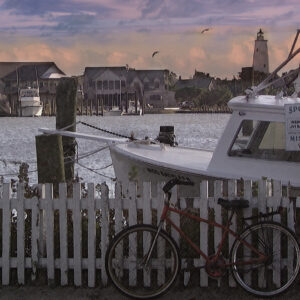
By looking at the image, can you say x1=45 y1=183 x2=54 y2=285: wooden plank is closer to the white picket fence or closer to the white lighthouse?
the white picket fence

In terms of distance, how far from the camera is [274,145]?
12070 mm

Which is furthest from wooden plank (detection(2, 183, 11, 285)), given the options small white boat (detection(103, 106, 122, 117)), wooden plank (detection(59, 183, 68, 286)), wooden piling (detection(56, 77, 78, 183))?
small white boat (detection(103, 106, 122, 117))

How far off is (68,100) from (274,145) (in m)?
7.37

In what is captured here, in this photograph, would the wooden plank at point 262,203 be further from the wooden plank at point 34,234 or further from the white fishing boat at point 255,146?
the white fishing boat at point 255,146

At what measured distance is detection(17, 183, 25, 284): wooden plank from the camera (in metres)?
8.27

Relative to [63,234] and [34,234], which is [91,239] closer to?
[63,234]

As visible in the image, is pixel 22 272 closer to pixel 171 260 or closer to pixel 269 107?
pixel 171 260

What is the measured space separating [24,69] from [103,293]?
514ft

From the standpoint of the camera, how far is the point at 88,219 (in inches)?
322

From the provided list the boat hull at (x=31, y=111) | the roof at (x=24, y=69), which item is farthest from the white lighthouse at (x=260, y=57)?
the roof at (x=24, y=69)

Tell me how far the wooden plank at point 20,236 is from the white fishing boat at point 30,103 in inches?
5750

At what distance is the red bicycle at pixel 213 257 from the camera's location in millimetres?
7648

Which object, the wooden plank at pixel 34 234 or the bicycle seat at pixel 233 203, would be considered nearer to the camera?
the bicycle seat at pixel 233 203

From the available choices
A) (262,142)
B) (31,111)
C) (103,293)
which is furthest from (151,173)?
(31,111)
